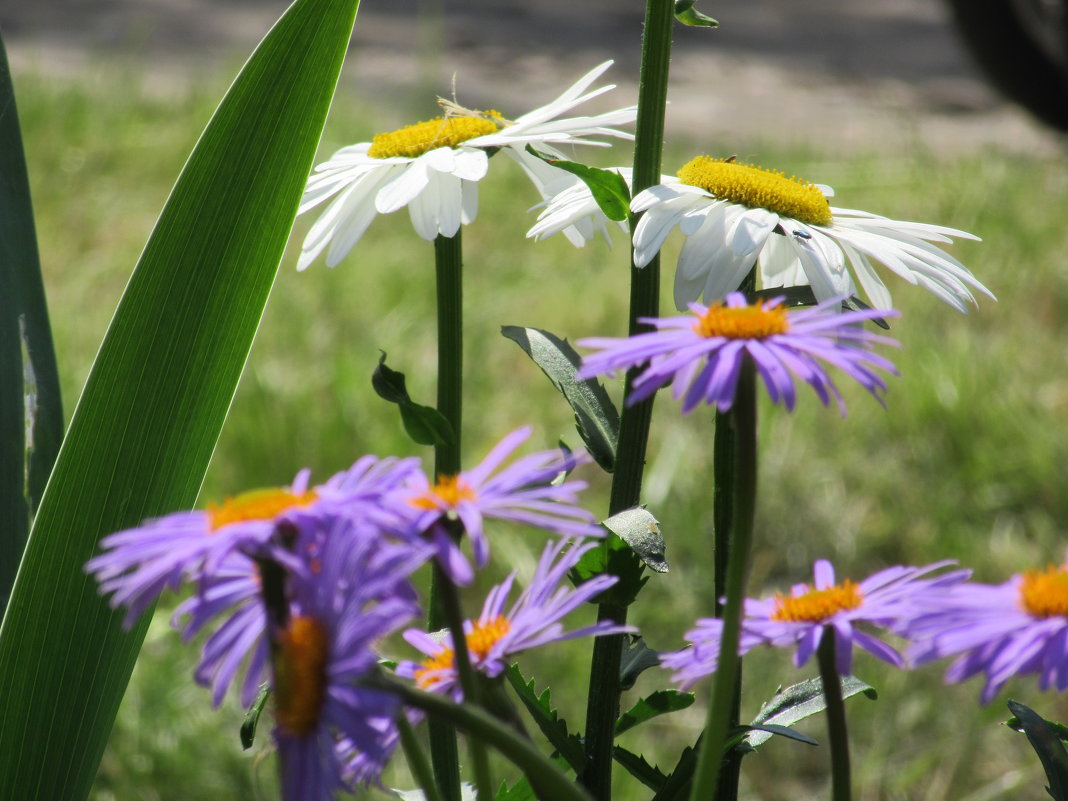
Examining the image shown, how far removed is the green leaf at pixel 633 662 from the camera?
384 mm

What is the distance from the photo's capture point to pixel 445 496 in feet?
0.82

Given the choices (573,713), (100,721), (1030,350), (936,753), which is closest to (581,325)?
(1030,350)

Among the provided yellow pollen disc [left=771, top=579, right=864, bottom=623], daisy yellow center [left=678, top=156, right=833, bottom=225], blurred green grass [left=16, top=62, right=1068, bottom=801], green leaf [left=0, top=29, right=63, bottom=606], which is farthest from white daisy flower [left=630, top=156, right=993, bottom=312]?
blurred green grass [left=16, top=62, right=1068, bottom=801]

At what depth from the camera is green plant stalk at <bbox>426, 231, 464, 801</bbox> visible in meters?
0.38

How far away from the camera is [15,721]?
426 millimetres

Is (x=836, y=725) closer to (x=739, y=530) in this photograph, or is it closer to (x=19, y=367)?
(x=739, y=530)

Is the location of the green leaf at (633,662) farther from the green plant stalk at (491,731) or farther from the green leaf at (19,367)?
the green leaf at (19,367)

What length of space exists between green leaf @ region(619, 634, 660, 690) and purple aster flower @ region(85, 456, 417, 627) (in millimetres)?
168

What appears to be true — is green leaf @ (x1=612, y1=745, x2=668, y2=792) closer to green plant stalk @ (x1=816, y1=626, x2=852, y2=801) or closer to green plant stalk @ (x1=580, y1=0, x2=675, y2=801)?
green plant stalk @ (x1=580, y1=0, x2=675, y2=801)

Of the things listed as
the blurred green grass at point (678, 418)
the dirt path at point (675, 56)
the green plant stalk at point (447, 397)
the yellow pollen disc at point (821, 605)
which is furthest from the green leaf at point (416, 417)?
the dirt path at point (675, 56)

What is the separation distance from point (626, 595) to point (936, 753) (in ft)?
2.38

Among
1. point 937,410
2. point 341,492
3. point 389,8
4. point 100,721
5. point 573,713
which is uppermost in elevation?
point 389,8

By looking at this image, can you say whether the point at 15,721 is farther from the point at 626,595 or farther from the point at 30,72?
the point at 30,72

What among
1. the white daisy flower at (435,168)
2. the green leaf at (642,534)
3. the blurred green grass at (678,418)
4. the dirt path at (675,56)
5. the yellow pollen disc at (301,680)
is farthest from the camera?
the dirt path at (675,56)
